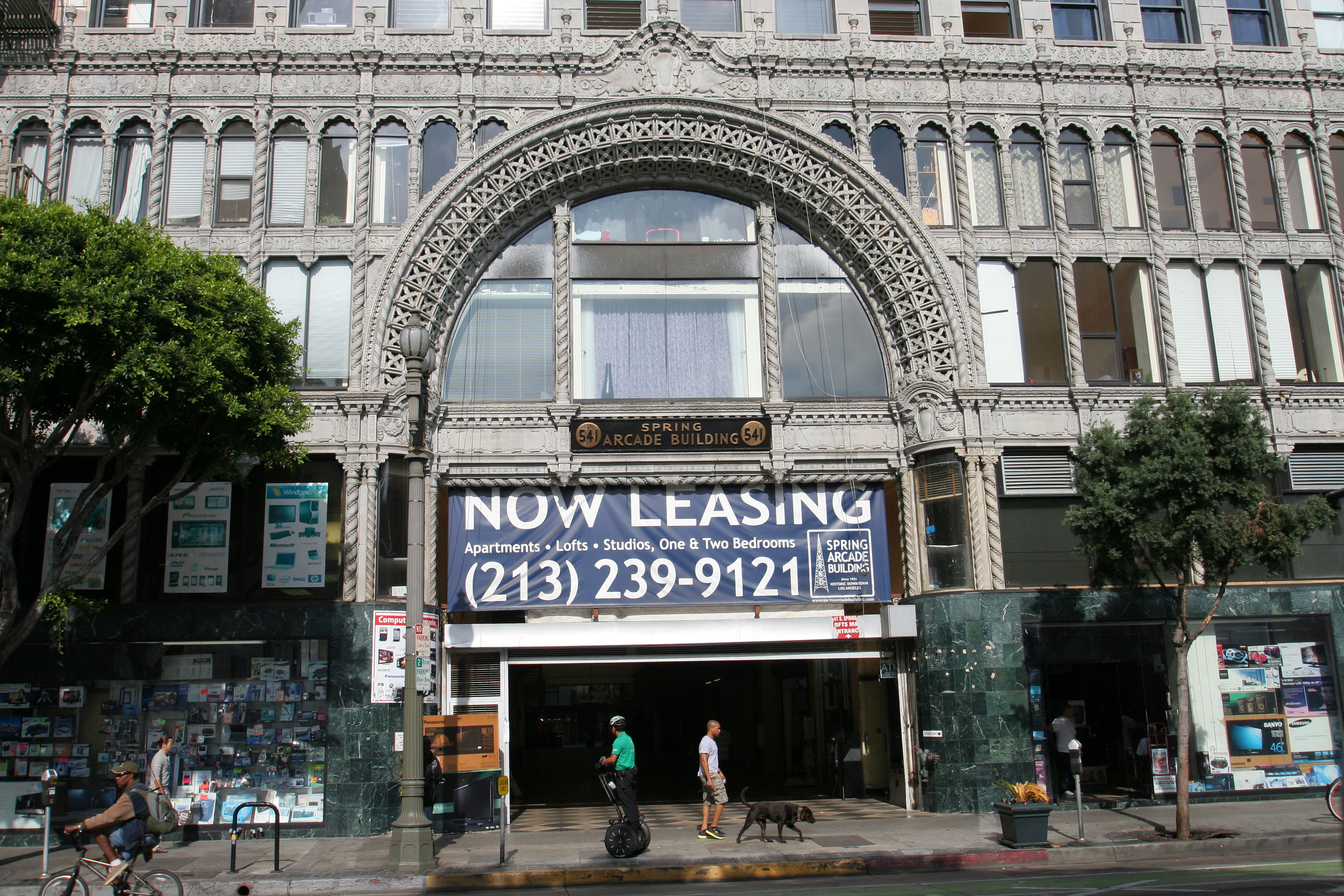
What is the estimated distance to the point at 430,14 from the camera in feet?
72.8

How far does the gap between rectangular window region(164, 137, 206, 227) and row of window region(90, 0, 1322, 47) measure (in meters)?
2.72

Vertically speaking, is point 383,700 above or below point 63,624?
below

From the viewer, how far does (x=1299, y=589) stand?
808 inches

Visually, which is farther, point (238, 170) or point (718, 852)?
point (238, 170)

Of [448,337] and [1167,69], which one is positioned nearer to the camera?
[448,337]

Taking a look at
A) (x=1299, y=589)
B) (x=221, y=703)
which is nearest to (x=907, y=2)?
(x=1299, y=589)

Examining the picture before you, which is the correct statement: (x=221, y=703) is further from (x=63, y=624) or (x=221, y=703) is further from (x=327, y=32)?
(x=327, y=32)

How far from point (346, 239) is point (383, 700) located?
9.30 metres

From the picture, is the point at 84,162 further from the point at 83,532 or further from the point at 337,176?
the point at 83,532

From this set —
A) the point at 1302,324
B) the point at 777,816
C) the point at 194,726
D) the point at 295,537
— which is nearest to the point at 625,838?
the point at 777,816

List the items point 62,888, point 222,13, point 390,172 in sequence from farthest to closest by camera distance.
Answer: point 222,13 → point 390,172 → point 62,888

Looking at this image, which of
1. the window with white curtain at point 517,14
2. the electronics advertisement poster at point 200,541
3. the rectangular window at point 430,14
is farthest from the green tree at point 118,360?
the window with white curtain at point 517,14

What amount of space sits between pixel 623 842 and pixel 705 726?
16869 mm

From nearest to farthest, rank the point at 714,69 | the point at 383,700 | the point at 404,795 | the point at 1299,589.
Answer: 1. the point at 404,795
2. the point at 383,700
3. the point at 1299,589
4. the point at 714,69
